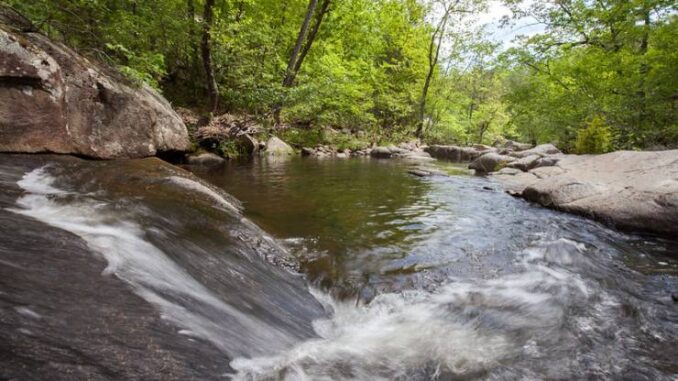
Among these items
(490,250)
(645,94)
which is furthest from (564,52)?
(490,250)

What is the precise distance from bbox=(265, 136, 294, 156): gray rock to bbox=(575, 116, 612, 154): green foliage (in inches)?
436

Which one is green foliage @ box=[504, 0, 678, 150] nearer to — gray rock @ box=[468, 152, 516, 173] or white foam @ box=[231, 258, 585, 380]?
gray rock @ box=[468, 152, 516, 173]

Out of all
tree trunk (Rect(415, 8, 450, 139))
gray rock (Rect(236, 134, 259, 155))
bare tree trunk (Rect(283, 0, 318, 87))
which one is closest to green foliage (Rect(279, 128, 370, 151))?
gray rock (Rect(236, 134, 259, 155))

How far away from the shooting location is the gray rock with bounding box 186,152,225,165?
387 inches

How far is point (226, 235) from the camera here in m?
3.52

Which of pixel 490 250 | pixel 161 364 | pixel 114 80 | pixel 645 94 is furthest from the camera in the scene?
pixel 645 94

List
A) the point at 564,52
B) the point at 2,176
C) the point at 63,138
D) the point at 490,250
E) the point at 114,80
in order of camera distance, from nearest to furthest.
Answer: the point at 2,176 < the point at 490,250 < the point at 63,138 < the point at 114,80 < the point at 564,52

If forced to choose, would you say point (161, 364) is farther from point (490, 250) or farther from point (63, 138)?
point (63, 138)

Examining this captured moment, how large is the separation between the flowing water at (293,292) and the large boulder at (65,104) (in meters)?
0.54

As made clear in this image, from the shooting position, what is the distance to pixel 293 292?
121 inches

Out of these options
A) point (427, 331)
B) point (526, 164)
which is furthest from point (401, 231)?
point (526, 164)

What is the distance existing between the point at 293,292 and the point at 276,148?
12.5 m

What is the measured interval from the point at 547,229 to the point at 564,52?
12.3 m

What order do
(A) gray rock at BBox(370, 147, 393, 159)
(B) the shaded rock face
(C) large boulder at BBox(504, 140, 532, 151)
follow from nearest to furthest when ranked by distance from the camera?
→ (B) the shaded rock face < (A) gray rock at BBox(370, 147, 393, 159) < (C) large boulder at BBox(504, 140, 532, 151)
